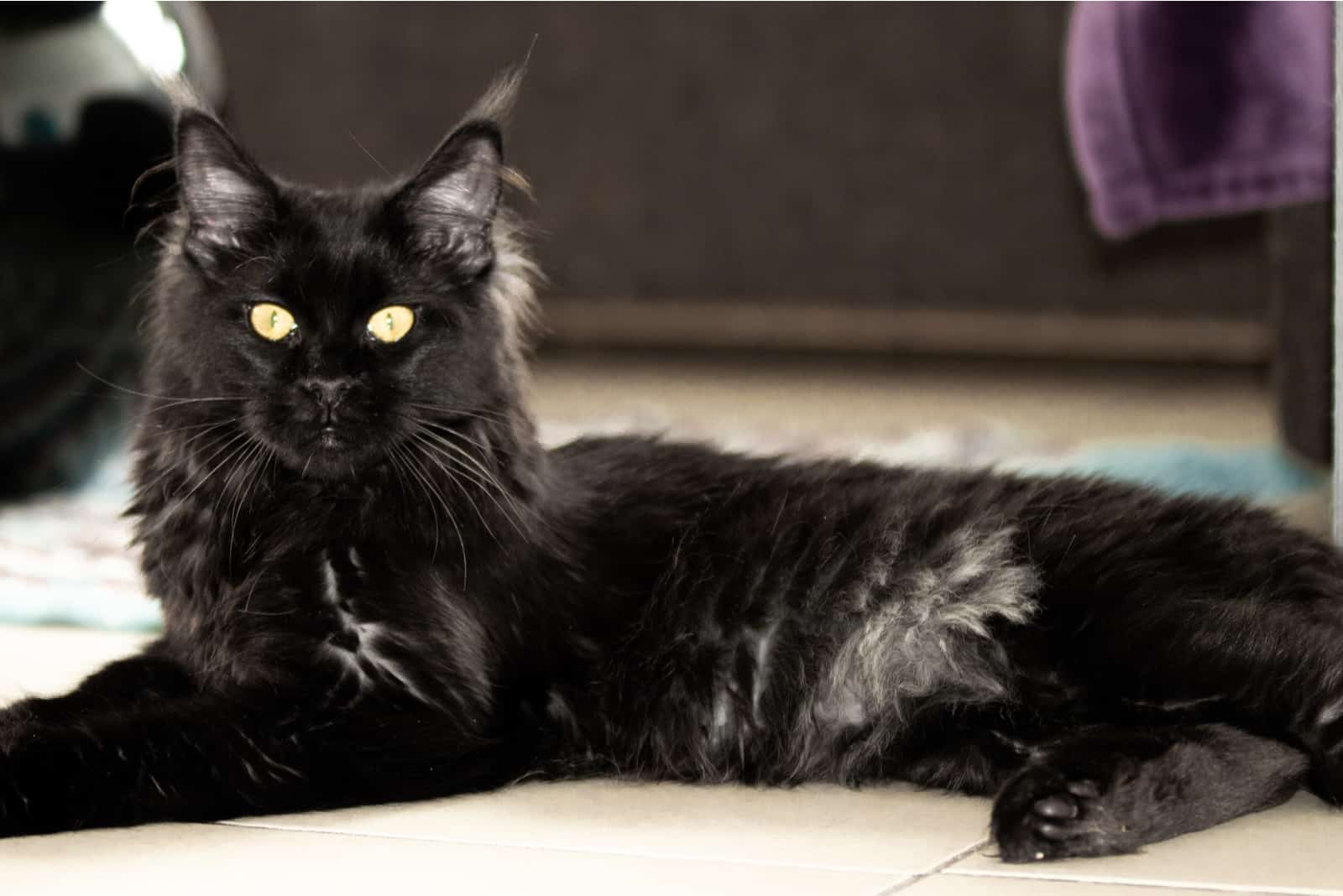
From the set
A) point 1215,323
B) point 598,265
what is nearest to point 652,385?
point 598,265

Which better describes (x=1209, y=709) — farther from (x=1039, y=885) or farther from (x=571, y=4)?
(x=571, y=4)

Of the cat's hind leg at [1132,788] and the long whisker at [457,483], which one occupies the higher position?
the long whisker at [457,483]

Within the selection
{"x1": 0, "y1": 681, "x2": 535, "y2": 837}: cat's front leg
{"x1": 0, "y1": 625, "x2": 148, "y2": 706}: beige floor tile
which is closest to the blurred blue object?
{"x1": 0, "y1": 625, "x2": 148, "y2": 706}: beige floor tile

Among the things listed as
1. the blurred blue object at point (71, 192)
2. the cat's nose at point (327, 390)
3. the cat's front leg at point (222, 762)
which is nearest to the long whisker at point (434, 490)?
the cat's nose at point (327, 390)

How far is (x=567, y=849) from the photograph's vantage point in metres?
1.60

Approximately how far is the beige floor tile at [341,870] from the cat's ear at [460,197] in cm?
68

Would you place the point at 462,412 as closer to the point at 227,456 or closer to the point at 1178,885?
the point at 227,456

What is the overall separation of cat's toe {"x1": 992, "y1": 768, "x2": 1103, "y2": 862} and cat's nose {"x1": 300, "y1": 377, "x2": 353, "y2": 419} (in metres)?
0.80

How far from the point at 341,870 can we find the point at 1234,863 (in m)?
0.78

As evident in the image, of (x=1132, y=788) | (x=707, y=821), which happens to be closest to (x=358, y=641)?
(x=707, y=821)

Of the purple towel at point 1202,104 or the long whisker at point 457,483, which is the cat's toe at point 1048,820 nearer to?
the long whisker at point 457,483

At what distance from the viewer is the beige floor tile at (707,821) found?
5.21 feet

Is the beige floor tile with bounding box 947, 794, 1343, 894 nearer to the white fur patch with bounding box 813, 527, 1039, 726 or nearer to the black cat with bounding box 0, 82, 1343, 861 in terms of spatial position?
the black cat with bounding box 0, 82, 1343, 861

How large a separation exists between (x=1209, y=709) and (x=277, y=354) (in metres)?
1.02
